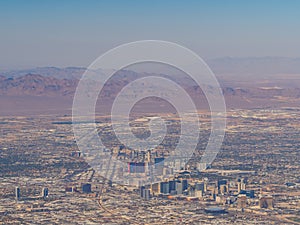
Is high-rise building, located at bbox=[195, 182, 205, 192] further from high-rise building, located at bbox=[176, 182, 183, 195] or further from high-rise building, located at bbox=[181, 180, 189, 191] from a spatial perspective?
high-rise building, located at bbox=[176, 182, 183, 195]

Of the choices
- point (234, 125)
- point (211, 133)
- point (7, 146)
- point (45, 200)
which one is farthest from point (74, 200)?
point (234, 125)

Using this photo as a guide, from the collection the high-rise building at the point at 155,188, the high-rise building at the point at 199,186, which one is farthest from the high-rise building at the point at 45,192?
the high-rise building at the point at 199,186

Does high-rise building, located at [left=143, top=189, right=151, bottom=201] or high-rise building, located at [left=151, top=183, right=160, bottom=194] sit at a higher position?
high-rise building, located at [left=151, top=183, right=160, bottom=194]

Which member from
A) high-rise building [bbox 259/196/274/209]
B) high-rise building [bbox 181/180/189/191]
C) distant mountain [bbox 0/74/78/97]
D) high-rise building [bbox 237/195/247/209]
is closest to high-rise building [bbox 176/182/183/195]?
high-rise building [bbox 181/180/189/191]

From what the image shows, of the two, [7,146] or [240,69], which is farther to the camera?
[240,69]

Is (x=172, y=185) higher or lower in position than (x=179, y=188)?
higher

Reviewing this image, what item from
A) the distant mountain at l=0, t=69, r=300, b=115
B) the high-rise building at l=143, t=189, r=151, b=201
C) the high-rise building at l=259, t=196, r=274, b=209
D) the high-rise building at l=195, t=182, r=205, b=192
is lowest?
the high-rise building at l=259, t=196, r=274, b=209

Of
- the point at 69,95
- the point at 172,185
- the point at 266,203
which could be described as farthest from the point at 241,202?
the point at 69,95

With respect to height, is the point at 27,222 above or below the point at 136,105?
below

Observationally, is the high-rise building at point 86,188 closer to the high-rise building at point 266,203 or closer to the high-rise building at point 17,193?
the high-rise building at point 17,193

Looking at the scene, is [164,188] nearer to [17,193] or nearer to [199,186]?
[199,186]

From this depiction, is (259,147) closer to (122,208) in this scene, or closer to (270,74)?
(122,208)
